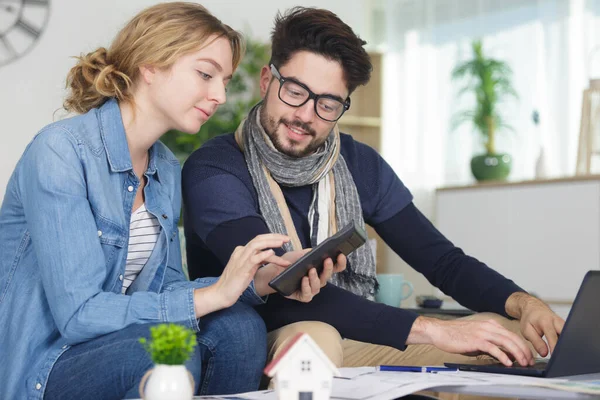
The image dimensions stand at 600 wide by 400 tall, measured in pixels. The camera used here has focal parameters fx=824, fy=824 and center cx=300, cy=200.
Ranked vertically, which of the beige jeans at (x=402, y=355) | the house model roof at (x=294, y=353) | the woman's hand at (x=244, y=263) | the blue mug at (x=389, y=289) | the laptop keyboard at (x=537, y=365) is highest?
the woman's hand at (x=244, y=263)

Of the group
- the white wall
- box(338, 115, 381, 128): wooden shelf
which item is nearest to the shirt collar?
the white wall

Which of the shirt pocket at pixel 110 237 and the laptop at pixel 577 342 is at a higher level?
the shirt pocket at pixel 110 237

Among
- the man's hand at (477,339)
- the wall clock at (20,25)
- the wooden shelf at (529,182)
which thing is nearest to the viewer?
the man's hand at (477,339)

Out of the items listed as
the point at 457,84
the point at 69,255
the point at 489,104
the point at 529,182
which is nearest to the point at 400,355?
the point at 69,255

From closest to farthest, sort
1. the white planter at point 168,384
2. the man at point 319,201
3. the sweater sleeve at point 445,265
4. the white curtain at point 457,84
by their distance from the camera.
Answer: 1. the white planter at point 168,384
2. the man at point 319,201
3. the sweater sleeve at point 445,265
4. the white curtain at point 457,84

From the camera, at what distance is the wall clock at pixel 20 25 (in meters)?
4.57

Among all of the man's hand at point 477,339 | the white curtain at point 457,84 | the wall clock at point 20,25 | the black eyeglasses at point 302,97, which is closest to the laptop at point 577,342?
the man's hand at point 477,339

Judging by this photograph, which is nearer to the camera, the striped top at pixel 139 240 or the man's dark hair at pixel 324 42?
the striped top at pixel 139 240

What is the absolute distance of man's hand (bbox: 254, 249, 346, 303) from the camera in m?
1.46

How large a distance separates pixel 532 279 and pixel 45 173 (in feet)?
10.6

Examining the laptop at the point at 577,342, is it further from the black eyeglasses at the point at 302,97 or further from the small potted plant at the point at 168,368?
the black eyeglasses at the point at 302,97

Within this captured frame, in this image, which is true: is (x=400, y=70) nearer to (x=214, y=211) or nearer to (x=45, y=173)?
(x=214, y=211)

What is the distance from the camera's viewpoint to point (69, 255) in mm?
1369

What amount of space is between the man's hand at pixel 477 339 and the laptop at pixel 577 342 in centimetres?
5
